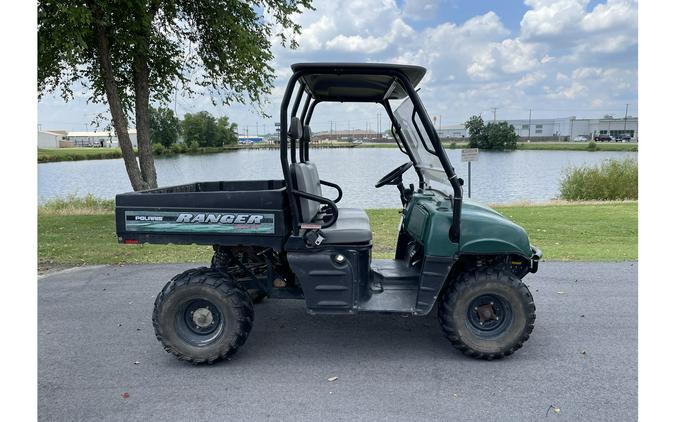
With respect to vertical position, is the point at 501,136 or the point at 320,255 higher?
the point at 501,136

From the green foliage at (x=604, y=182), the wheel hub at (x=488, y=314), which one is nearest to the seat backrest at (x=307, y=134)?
the wheel hub at (x=488, y=314)

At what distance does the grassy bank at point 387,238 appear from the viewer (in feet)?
24.6

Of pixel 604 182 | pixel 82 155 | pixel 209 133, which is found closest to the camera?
pixel 604 182

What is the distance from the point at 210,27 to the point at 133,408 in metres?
10.6

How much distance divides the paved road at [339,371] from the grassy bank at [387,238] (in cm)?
227

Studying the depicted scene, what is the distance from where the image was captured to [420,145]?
15.3 ft

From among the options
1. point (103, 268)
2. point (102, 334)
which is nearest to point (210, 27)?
point (103, 268)

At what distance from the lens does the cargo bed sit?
3.74 meters

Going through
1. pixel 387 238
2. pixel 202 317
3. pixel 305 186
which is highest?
pixel 305 186

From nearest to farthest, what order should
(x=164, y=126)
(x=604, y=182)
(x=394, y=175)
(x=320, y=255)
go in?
(x=320, y=255) → (x=394, y=175) → (x=164, y=126) → (x=604, y=182)

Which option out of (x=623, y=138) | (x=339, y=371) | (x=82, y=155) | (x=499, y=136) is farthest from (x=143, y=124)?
(x=623, y=138)

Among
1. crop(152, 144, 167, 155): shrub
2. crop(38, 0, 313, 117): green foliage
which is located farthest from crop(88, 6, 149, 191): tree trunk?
crop(152, 144, 167, 155): shrub

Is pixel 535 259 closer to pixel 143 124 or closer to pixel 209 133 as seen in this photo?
pixel 143 124

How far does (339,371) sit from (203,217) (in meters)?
1.49
